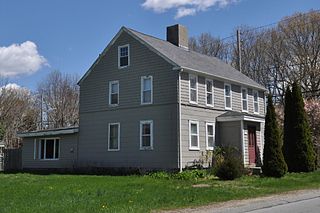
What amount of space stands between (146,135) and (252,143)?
7568 millimetres

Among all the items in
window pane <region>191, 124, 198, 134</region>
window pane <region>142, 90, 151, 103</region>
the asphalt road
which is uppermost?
window pane <region>142, 90, 151, 103</region>

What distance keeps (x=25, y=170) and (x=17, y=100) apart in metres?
21.7

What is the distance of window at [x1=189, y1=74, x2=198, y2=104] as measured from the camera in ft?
84.7

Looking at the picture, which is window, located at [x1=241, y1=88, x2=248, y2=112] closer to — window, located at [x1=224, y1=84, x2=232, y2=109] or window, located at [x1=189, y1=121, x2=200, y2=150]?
window, located at [x1=224, y1=84, x2=232, y2=109]

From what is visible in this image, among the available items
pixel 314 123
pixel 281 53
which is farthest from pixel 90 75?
pixel 281 53

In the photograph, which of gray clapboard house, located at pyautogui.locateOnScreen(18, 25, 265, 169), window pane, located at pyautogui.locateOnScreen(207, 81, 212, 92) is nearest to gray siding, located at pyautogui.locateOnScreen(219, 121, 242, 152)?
gray clapboard house, located at pyautogui.locateOnScreen(18, 25, 265, 169)

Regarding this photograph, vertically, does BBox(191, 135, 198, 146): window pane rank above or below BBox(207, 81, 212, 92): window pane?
below

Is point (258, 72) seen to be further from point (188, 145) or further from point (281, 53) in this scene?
point (188, 145)

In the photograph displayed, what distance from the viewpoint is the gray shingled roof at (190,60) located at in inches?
1031

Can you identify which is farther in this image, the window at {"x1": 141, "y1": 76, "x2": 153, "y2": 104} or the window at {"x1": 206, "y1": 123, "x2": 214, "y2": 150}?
the window at {"x1": 206, "y1": 123, "x2": 214, "y2": 150}

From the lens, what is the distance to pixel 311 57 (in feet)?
144

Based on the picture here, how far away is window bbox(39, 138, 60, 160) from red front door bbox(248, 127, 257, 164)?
1369cm

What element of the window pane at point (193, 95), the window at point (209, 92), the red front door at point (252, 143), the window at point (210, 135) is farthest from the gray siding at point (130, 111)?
the red front door at point (252, 143)

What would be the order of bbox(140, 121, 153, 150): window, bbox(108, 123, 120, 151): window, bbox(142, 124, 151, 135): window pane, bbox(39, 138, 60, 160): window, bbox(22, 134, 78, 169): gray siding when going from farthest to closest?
1. bbox(39, 138, 60, 160): window
2. bbox(22, 134, 78, 169): gray siding
3. bbox(108, 123, 120, 151): window
4. bbox(142, 124, 151, 135): window pane
5. bbox(140, 121, 153, 150): window
